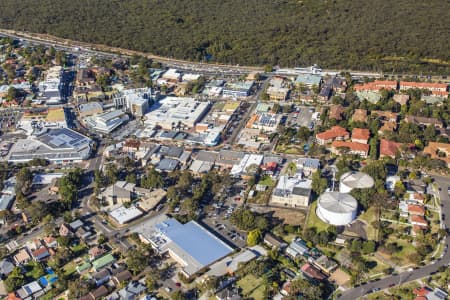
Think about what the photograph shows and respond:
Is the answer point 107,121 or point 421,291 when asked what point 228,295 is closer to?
point 421,291

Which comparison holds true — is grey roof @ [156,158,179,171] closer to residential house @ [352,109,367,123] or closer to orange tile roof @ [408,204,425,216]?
residential house @ [352,109,367,123]

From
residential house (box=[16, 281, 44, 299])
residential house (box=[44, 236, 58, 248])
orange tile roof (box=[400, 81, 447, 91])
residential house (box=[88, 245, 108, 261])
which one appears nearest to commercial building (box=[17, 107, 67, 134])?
residential house (box=[44, 236, 58, 248])

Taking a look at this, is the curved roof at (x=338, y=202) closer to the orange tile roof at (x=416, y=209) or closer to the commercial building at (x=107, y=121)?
the orange tile roof at (x=416, y=209)

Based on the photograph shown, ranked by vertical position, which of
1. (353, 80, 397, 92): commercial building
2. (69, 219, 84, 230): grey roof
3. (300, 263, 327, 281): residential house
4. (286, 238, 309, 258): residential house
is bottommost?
(300, 263, 327, 281): residential house

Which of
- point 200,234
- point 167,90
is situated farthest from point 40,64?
point 200,234

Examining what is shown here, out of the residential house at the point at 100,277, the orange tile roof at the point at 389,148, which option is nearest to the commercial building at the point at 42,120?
the residential house at the point at 100,277

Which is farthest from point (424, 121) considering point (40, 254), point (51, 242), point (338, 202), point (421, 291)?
point (40, 254)
